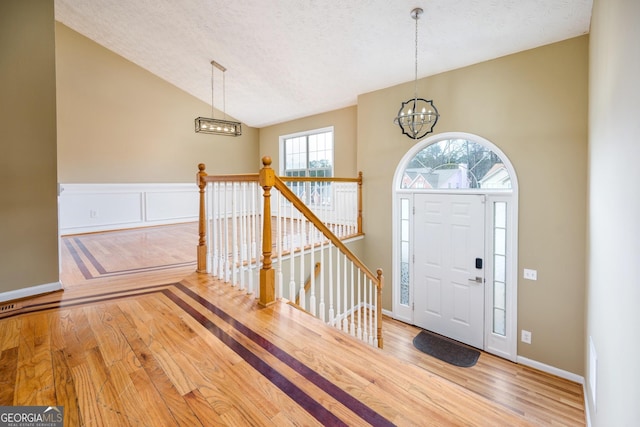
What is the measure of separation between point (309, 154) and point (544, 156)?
445 cm

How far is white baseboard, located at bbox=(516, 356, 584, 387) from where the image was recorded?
131 inches

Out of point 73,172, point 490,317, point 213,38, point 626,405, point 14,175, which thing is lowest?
point 490,317

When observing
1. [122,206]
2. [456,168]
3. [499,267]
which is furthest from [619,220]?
[122,206]

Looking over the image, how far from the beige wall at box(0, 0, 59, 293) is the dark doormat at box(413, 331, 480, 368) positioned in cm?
436

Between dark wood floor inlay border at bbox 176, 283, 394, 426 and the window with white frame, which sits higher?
the window with white frame

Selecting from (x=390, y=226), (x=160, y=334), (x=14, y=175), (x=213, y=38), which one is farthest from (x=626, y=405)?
(x=213, y=38)

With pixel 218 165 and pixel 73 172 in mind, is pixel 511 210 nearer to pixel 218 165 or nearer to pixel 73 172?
pixel 218 165

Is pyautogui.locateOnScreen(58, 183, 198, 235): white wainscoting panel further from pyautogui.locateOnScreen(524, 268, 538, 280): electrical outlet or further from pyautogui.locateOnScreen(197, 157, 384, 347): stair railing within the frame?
pyautogui.locateOnScreen(524, 268, 538, 280): electrical outlet

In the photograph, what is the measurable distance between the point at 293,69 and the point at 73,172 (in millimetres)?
4271

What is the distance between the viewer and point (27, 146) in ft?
7.95

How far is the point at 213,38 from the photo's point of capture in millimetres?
4262

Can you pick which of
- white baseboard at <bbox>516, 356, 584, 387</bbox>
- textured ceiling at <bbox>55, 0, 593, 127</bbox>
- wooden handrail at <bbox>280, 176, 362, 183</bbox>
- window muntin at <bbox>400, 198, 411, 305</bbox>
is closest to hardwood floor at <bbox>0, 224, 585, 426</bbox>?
white baseboard at <bbox>516, 356, 584, 387</bbox>

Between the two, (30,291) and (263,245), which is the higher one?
(263,245)

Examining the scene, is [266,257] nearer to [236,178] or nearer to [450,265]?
[236,178]
